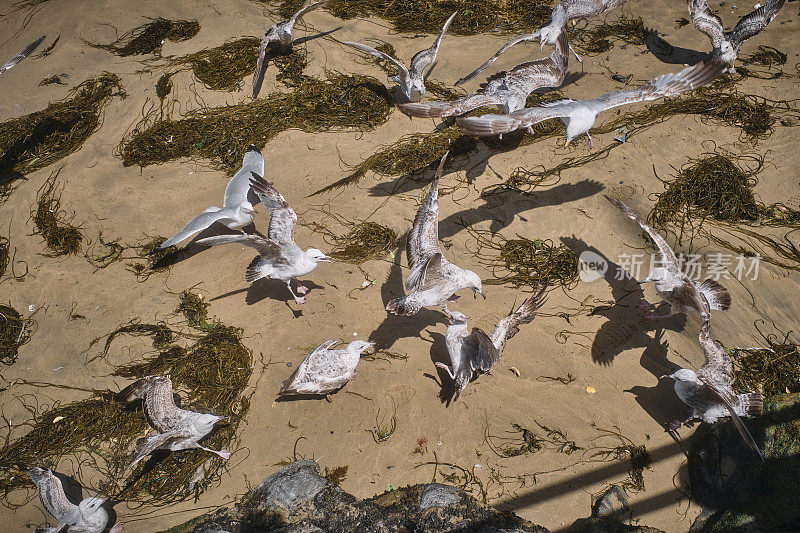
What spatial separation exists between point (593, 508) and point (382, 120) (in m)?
6.12

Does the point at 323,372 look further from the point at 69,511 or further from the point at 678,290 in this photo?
the point at 678,290

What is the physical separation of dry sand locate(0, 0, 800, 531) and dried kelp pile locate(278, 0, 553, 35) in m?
0.43

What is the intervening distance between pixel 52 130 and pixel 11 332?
382cm

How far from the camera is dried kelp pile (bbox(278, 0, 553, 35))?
356 inches

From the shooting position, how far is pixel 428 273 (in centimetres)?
519

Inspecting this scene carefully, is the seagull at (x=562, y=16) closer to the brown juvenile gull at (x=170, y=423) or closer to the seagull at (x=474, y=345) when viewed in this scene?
the seagull at (x=474, y=345)

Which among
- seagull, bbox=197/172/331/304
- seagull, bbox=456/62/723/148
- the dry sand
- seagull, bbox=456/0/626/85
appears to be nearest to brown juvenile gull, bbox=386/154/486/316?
seagull, bbox=456/62/723/148

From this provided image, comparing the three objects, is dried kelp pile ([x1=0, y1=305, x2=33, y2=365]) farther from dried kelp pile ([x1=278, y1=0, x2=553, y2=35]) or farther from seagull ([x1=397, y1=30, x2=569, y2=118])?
dried kelp pile ([x1=278, y1=0, x2=553, y2=35])

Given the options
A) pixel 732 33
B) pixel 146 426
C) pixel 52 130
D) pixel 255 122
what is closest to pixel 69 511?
pixel 146 426

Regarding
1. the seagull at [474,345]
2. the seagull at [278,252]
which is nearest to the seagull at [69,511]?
the seagull at [278,252]

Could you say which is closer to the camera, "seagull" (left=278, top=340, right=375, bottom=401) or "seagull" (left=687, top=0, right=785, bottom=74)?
"seagull" (left=278, top=340, right=375, bottom=401)

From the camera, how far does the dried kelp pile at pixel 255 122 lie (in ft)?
24.6

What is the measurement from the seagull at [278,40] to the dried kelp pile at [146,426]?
177 inches

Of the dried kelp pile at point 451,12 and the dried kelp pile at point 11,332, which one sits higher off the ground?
the dried kelp pile at point 451,12
